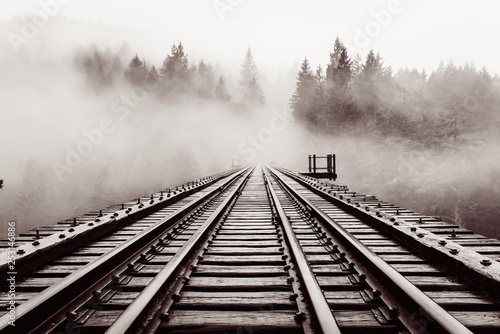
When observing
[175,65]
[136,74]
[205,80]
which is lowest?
[136,74]

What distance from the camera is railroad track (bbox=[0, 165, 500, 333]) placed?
233 cm

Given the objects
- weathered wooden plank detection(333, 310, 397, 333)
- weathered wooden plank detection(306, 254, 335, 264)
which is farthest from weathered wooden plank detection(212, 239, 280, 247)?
weathered wooden plank detection(333, 310, 397, 333)

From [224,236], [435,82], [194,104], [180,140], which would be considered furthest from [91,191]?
[435,82]

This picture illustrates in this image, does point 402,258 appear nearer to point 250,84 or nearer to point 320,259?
point 320,259

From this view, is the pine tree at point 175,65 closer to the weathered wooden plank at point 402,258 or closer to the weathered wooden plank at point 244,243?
the weathered wooden plank at point 244,243

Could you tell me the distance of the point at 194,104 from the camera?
216 ft

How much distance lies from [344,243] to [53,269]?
138 inches

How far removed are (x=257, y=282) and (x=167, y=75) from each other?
62113mm

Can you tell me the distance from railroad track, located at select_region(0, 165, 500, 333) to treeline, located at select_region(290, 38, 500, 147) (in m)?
39.7

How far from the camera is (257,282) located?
3197 mm

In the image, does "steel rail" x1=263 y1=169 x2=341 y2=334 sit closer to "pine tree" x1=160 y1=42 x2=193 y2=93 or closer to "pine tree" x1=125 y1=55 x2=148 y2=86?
"pine tree" x1=160 y1=42 x2=193 y2=93

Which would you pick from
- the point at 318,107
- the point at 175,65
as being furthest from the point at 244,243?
the point at 175,65

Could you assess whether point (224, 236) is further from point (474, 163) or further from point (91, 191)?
point (91, 191)

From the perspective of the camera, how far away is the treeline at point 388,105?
139 feet
